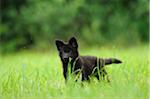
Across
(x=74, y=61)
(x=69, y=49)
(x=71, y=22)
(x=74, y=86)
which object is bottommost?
(x=74, y=86)

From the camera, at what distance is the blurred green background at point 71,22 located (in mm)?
21625

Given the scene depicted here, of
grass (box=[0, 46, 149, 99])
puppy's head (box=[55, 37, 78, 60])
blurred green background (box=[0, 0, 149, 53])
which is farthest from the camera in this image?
blurred green background (box=[0, 0, 149, 53])

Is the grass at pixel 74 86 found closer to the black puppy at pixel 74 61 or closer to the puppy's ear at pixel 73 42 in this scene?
the black puppy at pixel 74 61

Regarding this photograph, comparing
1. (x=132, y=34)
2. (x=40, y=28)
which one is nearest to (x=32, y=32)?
(x=40, y=28)

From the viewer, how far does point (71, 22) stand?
2195 centimetres

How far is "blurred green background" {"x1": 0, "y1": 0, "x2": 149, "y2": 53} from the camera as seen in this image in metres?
21.6

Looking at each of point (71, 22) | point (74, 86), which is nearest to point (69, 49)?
point (74, 86)

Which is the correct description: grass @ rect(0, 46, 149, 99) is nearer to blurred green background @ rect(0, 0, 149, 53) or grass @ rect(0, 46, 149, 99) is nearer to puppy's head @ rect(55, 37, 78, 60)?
puppy's head @ rect(55, 37, 78, 60)

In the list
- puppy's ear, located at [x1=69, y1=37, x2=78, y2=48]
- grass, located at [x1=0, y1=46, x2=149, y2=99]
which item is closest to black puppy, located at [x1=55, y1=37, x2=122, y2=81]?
puppy's ear, located at [x1=69, y1=37, x2=78, y2=48]

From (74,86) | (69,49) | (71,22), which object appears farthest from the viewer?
(71,22)

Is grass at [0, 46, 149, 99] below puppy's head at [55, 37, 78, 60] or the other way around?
below

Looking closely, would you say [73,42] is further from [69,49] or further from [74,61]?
[74,61]

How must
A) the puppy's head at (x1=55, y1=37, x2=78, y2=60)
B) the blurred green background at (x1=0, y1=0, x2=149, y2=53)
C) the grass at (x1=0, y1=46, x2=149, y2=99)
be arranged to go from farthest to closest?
the blurred green background at (x1=0, y1=0, x2=149, y2=53)
the puppy's head at (x1=55, y1=37, x2=78, y2=60)
the grass at (x1=0, y1=46, x2=149, y2=99)

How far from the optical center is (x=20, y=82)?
773 centimetres
